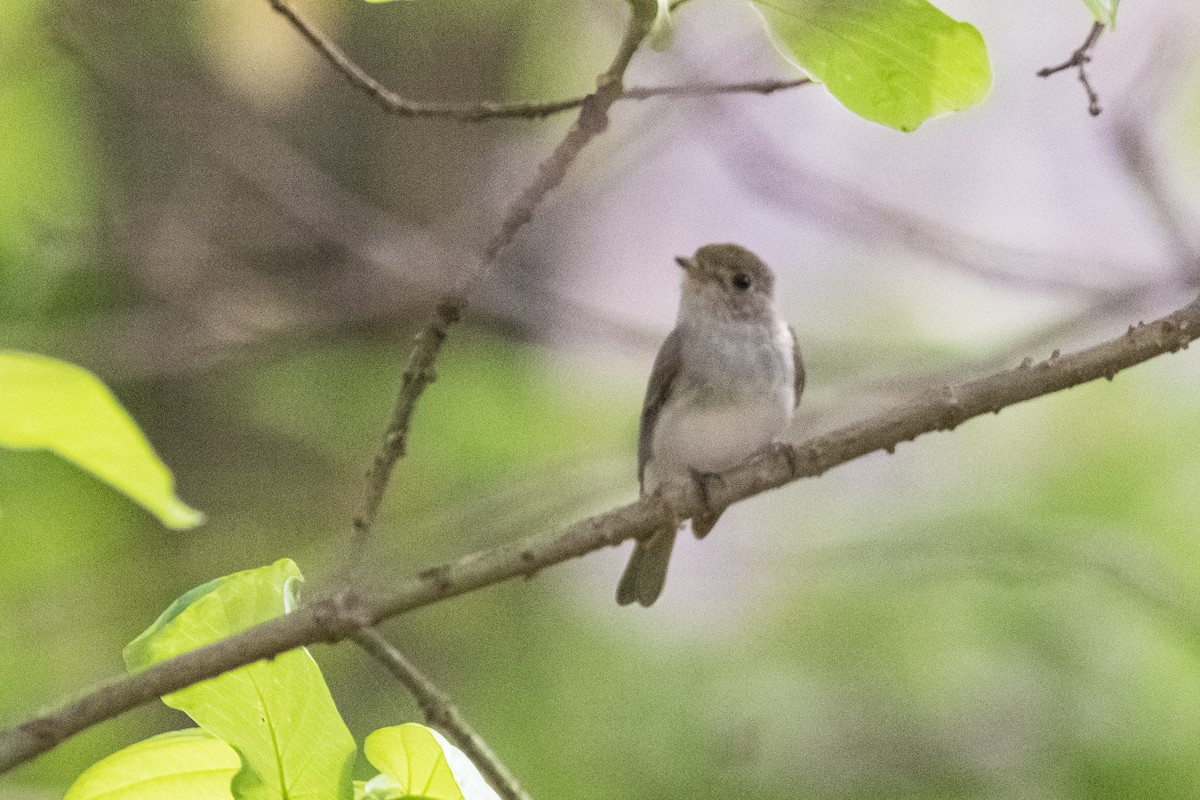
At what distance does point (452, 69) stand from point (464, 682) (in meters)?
2.71

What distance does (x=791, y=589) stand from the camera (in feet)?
15.5

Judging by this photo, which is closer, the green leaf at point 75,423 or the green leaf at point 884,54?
the green leaf at point 75,423

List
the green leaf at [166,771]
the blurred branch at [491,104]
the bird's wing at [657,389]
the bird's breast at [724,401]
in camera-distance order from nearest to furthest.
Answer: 1. the green leaf at [166,771]
2. the blurred branch at [491,104]
3. the bird's breast at [724,401]
4. the bird's wing at [657,389]

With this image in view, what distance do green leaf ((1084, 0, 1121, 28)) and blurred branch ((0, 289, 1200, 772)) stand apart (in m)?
0.59

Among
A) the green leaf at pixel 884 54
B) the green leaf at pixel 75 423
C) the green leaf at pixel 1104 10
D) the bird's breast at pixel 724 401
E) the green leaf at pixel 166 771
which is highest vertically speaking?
the bird's breast at pixel 724 401

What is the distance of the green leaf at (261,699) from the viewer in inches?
46.3

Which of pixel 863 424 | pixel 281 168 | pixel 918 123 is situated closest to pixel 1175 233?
pixel 863 424

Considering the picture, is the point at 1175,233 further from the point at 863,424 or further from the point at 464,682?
the point at 464,682


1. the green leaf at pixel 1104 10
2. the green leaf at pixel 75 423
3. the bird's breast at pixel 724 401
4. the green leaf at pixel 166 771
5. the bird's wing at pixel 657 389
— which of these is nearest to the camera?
the green leaf at pixel 75 423

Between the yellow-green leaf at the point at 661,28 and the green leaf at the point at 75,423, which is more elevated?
the yellow-green leaf at the point at 661,28

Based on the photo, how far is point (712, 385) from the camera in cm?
333

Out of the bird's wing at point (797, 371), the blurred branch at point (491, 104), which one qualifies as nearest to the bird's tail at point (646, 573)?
the bird's wing at point (797, 371)

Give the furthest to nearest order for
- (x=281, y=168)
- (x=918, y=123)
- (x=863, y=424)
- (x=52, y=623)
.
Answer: (x=281, y=168) → (x=52, y=623) → (x=863, y=424) → (x=918, y=123)

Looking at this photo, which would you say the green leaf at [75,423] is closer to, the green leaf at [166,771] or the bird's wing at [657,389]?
the green leaf at [166,771]
